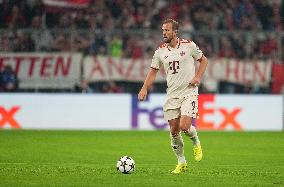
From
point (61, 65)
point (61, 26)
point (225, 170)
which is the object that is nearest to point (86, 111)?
point (61, 65)

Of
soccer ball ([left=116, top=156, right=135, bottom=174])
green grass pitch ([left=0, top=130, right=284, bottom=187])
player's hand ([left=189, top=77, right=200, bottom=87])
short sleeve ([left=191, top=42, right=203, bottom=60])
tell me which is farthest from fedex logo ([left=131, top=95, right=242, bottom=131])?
soccer ball ([left=116, top=156, right=135, bottom=174])

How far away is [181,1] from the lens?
93.3ft

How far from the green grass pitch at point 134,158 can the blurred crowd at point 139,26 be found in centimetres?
268

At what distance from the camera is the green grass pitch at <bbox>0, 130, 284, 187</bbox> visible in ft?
37.9

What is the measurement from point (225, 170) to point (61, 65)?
40.8 ft

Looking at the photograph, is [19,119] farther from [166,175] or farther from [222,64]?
[166,175]

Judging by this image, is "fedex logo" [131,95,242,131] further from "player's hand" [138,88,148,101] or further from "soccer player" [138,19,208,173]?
"player's hand" [138,88,148,101]

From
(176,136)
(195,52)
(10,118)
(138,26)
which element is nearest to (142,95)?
(176,136)

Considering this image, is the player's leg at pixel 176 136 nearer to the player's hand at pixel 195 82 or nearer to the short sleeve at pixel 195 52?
the player's hand at pixel 195 82

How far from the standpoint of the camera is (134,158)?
1608 cm

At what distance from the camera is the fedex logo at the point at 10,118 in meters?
25.3

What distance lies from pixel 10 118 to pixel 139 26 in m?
5.36

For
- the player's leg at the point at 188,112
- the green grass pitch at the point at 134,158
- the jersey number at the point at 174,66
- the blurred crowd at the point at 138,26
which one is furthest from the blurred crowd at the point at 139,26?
the player's leg at the point at 188,112

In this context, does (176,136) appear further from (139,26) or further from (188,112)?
(139,26)
